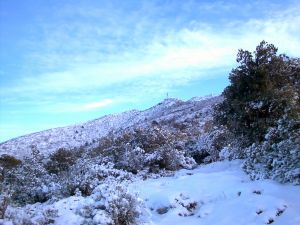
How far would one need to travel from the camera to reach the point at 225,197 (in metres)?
10.8

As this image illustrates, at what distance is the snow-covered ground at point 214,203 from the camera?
942 cm

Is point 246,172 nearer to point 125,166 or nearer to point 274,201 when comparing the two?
point 274,201

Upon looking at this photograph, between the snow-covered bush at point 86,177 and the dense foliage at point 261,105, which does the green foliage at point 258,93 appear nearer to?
the dense foliage at point 261,105

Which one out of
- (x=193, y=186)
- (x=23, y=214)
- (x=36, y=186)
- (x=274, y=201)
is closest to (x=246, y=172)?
(x=193, y=186)

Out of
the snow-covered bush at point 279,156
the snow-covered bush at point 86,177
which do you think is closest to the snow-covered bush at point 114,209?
the snow-covered bush at point 279,156

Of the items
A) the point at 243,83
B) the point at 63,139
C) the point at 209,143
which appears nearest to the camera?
the point at 243,83

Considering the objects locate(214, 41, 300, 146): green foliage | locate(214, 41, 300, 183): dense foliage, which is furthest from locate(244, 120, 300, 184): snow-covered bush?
locate(214, 41, 300, 146): green foliage

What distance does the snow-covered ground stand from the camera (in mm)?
9422

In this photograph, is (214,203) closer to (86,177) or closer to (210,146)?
(86,177)

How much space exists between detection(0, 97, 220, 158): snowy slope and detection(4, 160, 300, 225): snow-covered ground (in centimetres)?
2759

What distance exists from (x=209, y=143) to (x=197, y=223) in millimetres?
9277

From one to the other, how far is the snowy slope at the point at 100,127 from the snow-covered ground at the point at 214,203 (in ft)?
90.5

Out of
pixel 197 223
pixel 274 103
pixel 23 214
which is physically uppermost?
pixel 274 103

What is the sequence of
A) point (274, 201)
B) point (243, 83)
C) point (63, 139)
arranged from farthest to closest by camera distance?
point (63, 139)
point (243, 83)
point (274, 201)
